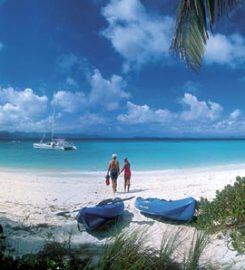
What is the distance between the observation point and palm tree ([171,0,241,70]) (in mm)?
5270

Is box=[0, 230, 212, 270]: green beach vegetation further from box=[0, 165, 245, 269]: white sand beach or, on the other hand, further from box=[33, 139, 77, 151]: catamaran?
box=[33, 139, 77, 151]: catamaran

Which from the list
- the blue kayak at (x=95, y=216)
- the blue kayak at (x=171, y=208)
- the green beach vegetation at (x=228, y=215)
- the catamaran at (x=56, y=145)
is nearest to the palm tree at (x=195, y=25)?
the green beach vegetation at (x=228, y=215)

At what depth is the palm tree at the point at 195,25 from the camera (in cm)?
527

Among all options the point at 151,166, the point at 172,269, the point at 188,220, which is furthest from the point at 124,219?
the point at 151,166

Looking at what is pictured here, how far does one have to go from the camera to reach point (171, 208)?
7914 millimetres

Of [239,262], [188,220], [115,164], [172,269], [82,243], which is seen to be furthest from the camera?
[115,164]

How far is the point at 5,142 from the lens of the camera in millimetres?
52875

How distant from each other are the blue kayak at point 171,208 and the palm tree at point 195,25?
3.28 metres

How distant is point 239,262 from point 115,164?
691cm

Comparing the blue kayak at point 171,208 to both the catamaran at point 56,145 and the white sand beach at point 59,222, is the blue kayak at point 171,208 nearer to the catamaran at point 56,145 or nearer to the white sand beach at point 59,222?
the white sand beach at point 59,222

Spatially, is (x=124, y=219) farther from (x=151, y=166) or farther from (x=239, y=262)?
(x=151, y=166)

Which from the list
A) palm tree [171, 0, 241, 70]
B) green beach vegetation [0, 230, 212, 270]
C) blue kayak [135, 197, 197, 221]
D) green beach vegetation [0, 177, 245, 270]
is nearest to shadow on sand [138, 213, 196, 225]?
blue kayak [135, 197, 197, 221]

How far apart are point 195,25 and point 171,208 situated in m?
3.89

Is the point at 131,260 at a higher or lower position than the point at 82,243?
higher
